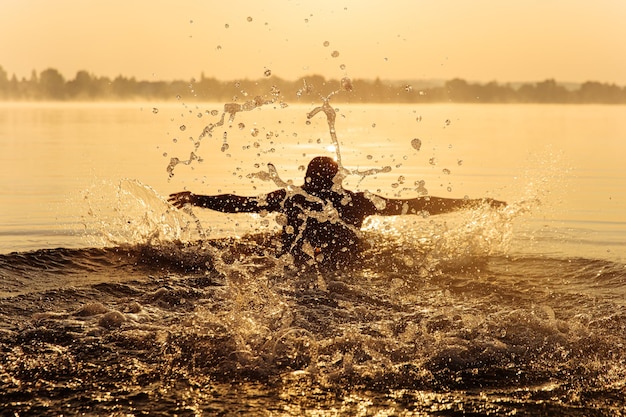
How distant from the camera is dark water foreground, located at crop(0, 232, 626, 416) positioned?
5859 millimetres

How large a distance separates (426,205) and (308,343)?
3.96 metres

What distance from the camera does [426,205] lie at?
10328mm

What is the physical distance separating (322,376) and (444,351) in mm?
1145

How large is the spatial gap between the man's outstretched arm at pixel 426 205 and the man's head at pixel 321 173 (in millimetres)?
735

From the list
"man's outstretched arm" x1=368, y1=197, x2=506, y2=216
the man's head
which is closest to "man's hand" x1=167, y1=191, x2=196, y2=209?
the man's head

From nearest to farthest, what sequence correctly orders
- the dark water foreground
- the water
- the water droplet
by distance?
the dark water foreground → the water → the water droplet

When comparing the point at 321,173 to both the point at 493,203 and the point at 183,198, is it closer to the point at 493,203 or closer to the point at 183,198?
the point at 183,198

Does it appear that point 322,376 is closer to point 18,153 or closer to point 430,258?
point 430,258

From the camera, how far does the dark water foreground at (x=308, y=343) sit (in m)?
5.86

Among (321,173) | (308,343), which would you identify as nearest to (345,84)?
(321,173)

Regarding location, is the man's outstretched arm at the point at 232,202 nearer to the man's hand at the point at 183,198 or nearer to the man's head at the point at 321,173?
the man's hand at the point at 183,198

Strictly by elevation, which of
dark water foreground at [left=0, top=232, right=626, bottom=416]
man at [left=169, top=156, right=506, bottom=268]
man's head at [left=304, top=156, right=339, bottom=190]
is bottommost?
dark water foreground at [left=0, top=232, right=626, bottom=416]

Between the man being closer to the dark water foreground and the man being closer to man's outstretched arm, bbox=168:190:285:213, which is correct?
man's outstretched arm, bbox=168:190:285:213

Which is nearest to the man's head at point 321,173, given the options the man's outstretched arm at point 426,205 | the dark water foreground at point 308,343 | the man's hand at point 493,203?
the man's outstretched arm at point 426,205
